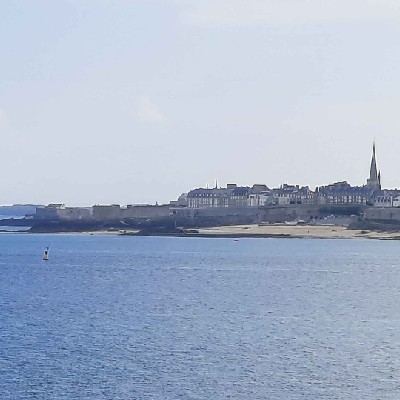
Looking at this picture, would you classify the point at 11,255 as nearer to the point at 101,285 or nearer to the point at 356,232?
the point at 101,285

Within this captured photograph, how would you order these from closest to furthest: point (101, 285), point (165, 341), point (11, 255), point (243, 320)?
point (165, 341)
point (243, 320)
point (101, 285)
point (11, 255)

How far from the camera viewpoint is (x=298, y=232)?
11025 cm

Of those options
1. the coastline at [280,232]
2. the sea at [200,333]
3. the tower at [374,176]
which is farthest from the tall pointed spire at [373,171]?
the sea at [200,333]

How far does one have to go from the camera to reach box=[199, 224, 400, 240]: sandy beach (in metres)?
105

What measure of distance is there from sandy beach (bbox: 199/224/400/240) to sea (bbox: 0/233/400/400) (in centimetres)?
4245

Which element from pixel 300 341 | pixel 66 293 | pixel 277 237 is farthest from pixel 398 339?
pixel 277 237

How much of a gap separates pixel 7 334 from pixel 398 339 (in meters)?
11.2

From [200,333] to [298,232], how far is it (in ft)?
261

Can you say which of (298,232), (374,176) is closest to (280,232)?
(298,232)

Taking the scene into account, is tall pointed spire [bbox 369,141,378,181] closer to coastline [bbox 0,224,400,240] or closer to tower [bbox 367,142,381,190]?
tower [bbox 367,142,381,190]

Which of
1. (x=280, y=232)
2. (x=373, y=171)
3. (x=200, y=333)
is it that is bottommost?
(x=200, y=333)

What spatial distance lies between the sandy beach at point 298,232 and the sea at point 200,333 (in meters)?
42.5

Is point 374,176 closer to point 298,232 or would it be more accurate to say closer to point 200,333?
point 298,232

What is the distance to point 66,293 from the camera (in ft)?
150
